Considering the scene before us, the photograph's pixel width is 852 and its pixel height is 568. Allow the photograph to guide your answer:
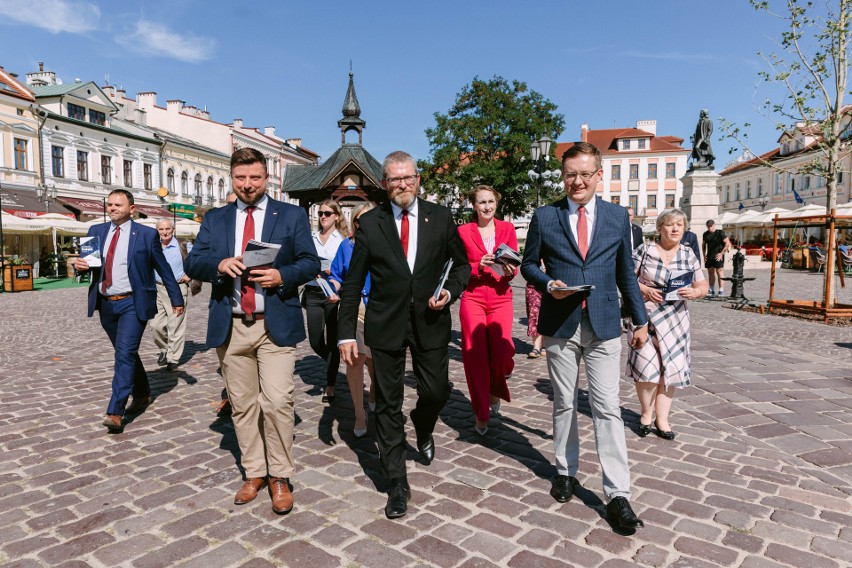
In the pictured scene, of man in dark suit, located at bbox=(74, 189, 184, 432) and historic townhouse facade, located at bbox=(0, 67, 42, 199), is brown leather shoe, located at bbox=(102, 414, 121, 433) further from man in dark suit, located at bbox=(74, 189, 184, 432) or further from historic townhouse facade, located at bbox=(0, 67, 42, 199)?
historic townhouse facade, located at bbox=(0, 67, 42, 199)

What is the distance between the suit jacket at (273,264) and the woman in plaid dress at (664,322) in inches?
107

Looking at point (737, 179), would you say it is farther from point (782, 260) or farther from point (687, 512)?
point (687, 512)

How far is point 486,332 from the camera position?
5109 millimetres

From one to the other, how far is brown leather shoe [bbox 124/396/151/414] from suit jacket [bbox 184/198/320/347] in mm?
2521

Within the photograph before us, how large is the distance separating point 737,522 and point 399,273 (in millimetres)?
2389

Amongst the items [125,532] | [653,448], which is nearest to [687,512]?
[653,448]

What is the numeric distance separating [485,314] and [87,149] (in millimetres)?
37390

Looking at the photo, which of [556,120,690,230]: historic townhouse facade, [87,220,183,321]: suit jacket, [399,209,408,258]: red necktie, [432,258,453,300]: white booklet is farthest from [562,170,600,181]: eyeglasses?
[556,120,690,230]: historic townhouse facade

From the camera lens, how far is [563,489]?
363cm

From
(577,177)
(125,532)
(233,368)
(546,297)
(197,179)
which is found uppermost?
(197,179)

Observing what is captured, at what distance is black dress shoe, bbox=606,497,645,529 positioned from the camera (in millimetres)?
3195

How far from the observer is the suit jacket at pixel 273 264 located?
3.58 metres

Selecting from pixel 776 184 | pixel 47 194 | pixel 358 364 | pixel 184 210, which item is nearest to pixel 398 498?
pixel 358 364

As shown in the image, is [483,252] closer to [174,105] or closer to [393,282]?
[393,282]
